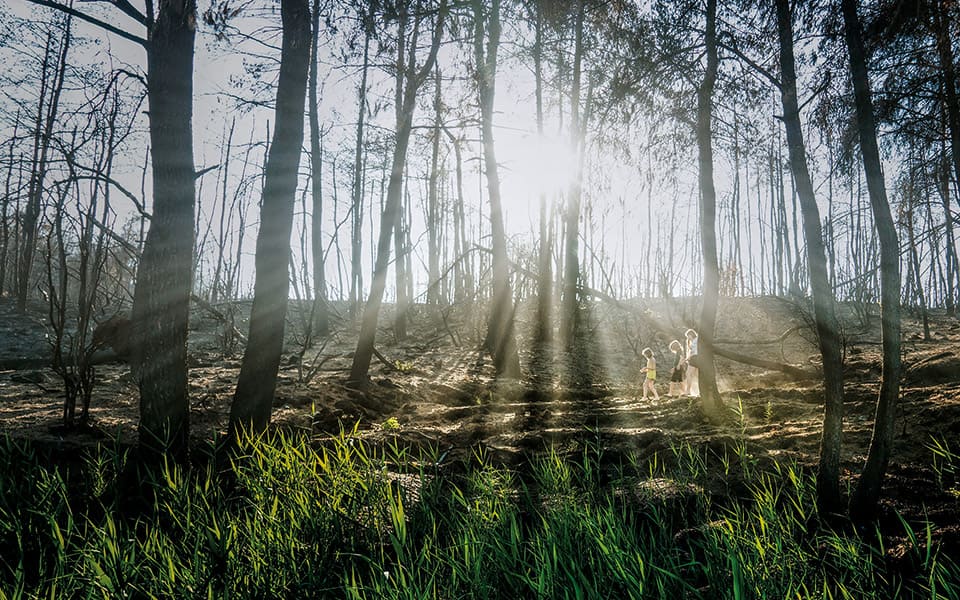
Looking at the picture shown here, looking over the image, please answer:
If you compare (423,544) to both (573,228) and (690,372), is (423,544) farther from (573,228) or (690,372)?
(573,228)

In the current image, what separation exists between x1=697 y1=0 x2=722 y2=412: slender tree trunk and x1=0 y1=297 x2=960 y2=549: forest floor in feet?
1.98

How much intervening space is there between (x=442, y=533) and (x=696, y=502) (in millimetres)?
1535

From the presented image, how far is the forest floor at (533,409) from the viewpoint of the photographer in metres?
3.27

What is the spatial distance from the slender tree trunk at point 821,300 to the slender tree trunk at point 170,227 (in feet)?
13.7

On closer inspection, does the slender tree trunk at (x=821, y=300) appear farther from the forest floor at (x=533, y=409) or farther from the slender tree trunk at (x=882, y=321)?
the forest floor at (x=533, y=409)

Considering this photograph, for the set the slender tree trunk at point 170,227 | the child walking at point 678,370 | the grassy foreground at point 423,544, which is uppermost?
the slender tree trunk at point 170,227

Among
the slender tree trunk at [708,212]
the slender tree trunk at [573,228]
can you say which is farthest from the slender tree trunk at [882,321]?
the slender tree trunk at [573,228]

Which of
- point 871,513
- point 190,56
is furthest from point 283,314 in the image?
point 871,513

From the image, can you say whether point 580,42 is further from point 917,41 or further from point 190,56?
point 190,56

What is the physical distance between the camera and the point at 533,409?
575 cm

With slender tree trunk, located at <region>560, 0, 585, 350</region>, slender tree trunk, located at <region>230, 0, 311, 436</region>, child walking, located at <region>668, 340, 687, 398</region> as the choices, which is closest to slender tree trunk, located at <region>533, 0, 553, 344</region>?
slender tree trunk, located at <region>560, 0, 585, 350</region>

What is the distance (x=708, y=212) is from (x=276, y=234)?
15.3 feet

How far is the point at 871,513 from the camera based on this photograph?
2.27 meters

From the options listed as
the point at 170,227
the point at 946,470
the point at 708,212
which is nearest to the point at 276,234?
the point at 170,227
